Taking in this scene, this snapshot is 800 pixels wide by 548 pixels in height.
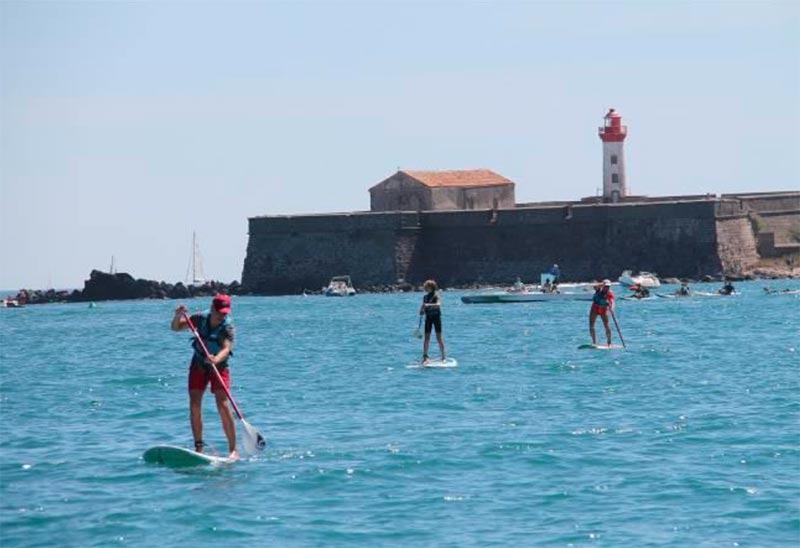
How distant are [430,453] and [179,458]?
2206 mm

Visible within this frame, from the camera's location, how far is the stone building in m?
93.8

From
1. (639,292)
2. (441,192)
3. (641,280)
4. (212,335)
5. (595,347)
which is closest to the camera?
(212,335)

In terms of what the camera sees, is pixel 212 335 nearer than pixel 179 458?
No

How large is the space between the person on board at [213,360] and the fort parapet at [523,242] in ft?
230

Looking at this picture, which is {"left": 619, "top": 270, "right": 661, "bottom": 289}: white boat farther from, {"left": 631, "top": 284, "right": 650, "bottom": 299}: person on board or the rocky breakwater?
the rocky breakwater

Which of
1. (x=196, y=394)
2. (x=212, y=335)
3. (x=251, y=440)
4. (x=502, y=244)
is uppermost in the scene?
(x=502, y=244)

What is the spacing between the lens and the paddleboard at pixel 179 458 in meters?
15.8

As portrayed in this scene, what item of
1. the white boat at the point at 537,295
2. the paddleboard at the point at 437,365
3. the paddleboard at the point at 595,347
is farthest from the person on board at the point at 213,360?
the white boat at the point at 537,295

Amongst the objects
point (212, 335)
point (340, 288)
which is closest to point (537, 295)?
point (340, 288)

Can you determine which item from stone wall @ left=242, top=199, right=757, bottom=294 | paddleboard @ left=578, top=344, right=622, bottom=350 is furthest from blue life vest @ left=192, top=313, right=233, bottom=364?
stone wall @ left=242, top=199, right=757, bottom=294

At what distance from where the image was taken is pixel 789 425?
60.1 feet

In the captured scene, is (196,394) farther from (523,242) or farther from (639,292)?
(523,242)

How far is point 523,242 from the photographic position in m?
87.1

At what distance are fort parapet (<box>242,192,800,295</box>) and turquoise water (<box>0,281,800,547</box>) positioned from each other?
52445 mm
